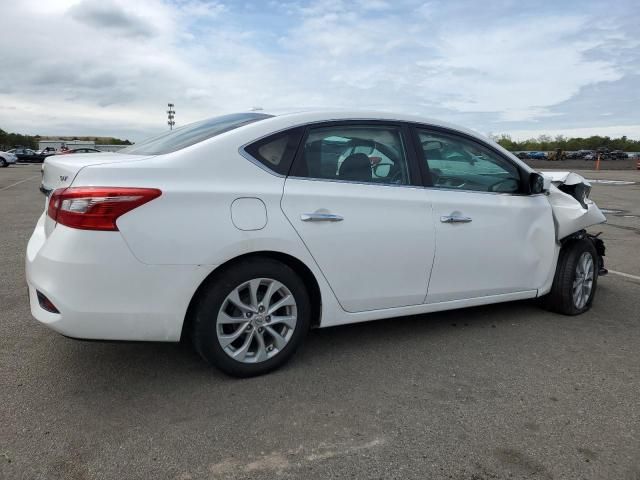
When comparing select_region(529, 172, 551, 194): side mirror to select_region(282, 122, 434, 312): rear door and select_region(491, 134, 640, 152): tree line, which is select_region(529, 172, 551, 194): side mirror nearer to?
select_region(282, 122, 434, 312): rear door

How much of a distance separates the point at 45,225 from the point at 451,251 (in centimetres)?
250

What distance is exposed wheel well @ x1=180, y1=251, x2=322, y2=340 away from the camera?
291cm

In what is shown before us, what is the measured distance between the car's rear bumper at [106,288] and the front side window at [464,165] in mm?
1794

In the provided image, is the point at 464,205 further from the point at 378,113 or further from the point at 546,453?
the point at 546,453

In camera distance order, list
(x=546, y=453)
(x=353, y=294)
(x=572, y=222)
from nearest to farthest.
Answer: (x=546, y=453) → (x=353, y=294) → (x=572, y=222)

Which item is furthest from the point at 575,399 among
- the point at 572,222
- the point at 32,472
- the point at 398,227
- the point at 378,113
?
the point at 32,472

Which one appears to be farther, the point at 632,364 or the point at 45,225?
the point at 632,364

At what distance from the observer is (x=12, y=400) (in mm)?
2824

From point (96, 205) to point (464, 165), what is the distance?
249 centimetres

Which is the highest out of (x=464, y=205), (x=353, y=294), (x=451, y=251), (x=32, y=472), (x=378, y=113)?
(x=378, y=113)

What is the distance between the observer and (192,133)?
3.47 metres

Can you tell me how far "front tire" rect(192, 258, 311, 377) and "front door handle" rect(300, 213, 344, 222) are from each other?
30 centimetres

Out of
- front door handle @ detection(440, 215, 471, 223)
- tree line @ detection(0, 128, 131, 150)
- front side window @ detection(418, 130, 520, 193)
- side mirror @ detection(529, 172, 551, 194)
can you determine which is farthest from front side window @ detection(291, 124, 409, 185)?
tree line @ detection(0, 128, 131, 150)

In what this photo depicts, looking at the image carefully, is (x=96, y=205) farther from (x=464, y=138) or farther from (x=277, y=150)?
(x=464, y=138)
